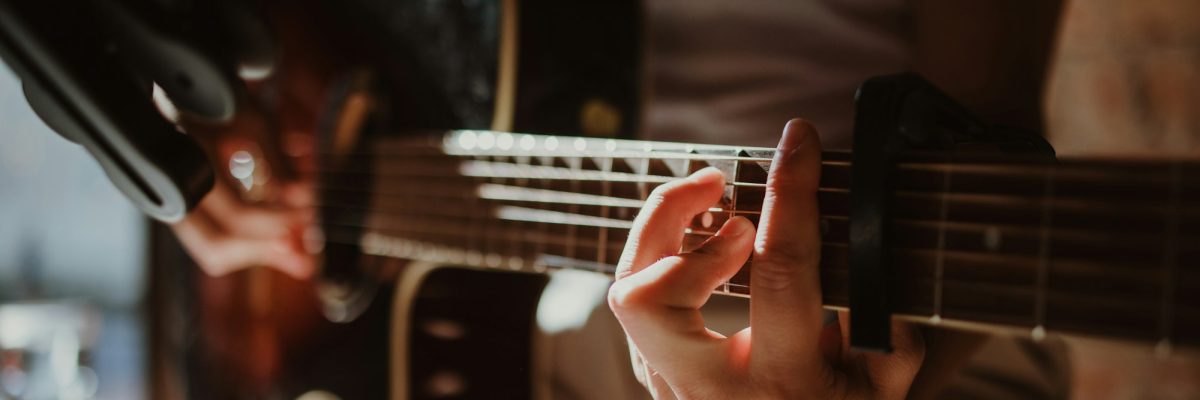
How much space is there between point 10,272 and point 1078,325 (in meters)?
1.46

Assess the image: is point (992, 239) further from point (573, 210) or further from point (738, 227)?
point (573, 210)

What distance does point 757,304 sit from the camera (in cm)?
33

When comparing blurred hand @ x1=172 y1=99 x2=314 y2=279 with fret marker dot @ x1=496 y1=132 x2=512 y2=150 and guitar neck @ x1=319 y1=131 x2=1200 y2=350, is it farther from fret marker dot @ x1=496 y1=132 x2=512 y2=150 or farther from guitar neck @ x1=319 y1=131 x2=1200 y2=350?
guitar neck @ x1=319 y1=131 x2=1200 y2=350

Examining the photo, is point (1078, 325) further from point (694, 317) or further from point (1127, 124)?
point (1127, 124)

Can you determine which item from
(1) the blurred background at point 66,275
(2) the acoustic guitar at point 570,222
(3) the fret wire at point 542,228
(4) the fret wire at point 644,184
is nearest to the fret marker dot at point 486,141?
(2) the acoustic guitar at point 570,222

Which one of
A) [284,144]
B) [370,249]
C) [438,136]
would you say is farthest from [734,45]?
[284,144]

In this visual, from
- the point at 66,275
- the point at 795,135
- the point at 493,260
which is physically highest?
the point at 795,135

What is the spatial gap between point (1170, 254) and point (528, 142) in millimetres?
419

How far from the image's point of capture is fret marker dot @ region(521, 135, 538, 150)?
563mm

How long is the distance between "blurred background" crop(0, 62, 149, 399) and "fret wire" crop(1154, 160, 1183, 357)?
1.19 m

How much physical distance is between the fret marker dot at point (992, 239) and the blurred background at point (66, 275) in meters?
1.14

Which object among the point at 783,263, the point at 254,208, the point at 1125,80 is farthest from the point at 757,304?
the point at 254,208

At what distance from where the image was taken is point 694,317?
0.35 meters

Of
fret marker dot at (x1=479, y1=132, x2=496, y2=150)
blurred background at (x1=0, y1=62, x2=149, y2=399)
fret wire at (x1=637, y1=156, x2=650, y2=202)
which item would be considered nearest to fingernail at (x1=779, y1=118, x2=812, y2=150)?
fret wire at (x1=637, y1=156, x2=650, y2=202)
